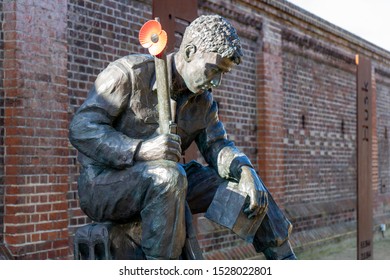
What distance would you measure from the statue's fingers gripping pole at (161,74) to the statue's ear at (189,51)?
0.15 metres

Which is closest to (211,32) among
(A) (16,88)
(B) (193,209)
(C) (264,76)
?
(B) (193,209)

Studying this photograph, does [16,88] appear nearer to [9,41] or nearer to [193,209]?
[9,41]

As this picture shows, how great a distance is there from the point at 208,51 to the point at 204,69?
9cm

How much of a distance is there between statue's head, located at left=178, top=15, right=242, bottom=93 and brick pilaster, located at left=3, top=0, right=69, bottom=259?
2.65 metres

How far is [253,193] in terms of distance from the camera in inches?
154

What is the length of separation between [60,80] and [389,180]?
11264 mm

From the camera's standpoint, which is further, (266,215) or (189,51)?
(266,215)

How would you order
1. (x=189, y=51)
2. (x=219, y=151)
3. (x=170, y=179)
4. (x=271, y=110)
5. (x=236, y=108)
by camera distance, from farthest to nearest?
(x=271, y=110), (x=236, y=108), (x=219, y=151), (x=189, y=51), (x=170, y=179)

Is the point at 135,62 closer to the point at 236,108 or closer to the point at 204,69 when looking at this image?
the point at 204,69

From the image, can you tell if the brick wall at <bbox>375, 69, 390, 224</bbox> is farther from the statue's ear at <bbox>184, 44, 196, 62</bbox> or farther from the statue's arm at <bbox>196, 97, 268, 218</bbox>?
the statue's ear at <bbox>184, 44, 196, 62</bbox>

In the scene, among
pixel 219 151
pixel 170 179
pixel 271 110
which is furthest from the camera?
pixel 271 110

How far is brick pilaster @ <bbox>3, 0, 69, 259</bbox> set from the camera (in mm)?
6242

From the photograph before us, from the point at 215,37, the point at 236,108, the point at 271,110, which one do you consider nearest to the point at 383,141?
the point at 271,110

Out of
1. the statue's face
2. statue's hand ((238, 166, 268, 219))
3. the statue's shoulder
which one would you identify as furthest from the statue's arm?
the statue's shoulder
